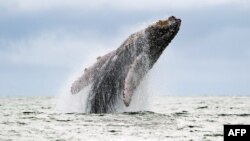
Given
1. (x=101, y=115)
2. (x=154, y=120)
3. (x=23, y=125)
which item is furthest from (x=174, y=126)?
(x=23, y=125)

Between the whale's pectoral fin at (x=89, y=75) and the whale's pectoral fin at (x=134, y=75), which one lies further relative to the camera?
the whale's pectoral fin at (x=89, y=75)

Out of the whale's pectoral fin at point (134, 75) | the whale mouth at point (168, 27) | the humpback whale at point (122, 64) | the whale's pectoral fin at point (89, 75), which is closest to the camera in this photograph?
the whale's pectoral fin at point (134, 75)

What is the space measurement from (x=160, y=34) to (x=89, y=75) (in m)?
2.75

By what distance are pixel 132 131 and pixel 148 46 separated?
4696 mm

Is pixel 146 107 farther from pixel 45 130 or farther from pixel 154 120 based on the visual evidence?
pixel 45 130

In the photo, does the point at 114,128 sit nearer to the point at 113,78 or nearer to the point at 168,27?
the point at 113,78

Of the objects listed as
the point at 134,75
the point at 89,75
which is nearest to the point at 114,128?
the point at 134,75

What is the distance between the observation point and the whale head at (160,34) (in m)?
17.7

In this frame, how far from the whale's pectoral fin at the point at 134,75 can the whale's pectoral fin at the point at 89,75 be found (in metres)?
1.23

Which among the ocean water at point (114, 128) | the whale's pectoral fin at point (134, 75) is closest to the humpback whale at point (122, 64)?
the whale's pectoral fin at point (134, 75)

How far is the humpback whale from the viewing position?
17.8 metres

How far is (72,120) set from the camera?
1670 centimetres

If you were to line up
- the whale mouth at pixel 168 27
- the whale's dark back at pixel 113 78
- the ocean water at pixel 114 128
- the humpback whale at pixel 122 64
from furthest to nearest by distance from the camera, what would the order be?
the whale's dark back at pixel 113 78
the humpback whale at pixel 122 64
the whale mouth at pixel 168 27
the ocean water at pixel 114 128

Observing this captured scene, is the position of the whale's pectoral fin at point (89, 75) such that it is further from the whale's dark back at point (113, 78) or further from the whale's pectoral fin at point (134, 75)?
the whale's pectoral fin at point (134, 75)
